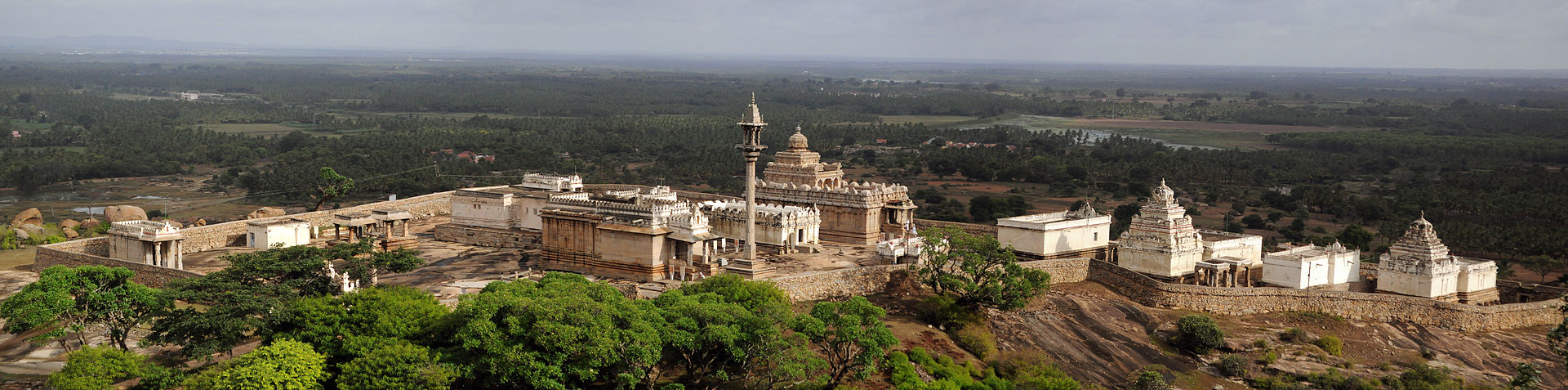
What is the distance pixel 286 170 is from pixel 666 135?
3789cm

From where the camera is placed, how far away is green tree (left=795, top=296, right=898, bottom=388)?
82.4 ft

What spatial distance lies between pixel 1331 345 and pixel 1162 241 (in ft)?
16.6

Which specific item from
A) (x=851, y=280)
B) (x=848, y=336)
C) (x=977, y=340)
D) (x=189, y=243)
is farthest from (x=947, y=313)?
(x=189, y=243)

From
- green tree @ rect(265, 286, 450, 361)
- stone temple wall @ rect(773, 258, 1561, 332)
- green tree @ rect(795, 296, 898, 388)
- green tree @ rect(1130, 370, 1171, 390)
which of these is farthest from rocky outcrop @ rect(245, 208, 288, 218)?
green tree @ rect(1130, 370, 1171, 390)

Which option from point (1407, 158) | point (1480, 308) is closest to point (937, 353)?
point (1480, 308)

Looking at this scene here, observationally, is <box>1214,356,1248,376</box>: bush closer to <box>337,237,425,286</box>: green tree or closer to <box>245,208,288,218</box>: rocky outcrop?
<box>337,237,425,286</box>: green tree

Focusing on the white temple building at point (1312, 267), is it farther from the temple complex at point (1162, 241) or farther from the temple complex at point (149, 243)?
the temple complex at point (149, 243)

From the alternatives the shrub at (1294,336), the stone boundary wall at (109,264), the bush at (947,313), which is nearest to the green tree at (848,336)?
the bush at (947,313)

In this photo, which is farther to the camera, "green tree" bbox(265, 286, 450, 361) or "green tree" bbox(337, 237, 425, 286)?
"green tree" bbox(337, 237, 425, 286)

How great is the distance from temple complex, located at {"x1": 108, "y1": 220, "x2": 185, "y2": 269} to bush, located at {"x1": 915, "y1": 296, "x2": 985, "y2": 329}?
2012cm

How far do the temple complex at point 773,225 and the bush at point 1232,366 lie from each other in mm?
12174

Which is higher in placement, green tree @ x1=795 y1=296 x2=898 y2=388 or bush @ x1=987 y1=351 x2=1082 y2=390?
green tree @ x1=795 y1=296 x2=898 y2=388

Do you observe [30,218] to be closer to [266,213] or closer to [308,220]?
[266,213]

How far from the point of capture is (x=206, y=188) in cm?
6631
